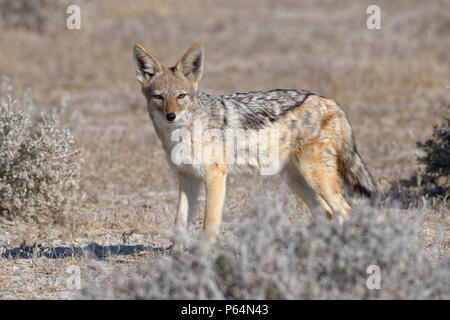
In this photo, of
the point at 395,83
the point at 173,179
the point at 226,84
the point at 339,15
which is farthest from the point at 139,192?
the point at 339,15

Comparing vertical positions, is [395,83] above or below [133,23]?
below

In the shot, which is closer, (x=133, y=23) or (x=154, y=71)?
(x=154, y=71)

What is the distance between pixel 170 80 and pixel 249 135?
89cm

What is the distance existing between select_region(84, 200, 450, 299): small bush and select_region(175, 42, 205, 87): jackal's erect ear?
2044mm

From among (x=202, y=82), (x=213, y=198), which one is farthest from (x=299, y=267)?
(x=202, y=82)

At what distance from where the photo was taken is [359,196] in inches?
231

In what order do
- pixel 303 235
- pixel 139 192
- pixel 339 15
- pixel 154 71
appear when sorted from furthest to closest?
pixel 339 15 < pixel 139 192 < pixel 154 71 < pixel 303 235

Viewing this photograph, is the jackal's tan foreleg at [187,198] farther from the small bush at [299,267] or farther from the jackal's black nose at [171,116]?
the small bush at [299,267]

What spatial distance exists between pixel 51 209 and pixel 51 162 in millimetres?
538

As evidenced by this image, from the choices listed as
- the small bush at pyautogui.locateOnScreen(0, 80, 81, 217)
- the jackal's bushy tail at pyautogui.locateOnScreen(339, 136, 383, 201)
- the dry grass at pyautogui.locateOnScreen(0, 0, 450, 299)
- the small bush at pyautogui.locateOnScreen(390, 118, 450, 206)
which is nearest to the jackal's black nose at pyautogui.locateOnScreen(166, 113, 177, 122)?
the dry grass at pyautogui.locateOnScreen(0, 0, 450, 299)

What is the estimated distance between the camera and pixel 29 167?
21.4 ft

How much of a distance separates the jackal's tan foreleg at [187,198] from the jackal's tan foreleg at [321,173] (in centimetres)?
99
